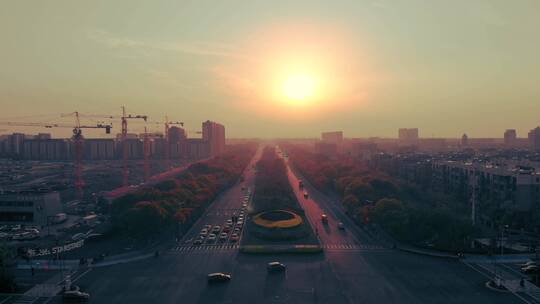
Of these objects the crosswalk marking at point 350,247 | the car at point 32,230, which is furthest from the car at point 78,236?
the crosswalk marking at point 350,247

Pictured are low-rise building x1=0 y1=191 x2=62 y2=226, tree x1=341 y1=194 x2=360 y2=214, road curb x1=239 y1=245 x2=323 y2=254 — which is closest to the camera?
road curb x1=239 y1=245 x2=323 y2=254

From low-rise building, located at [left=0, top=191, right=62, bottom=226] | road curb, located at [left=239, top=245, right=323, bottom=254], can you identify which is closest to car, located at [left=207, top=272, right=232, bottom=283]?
road curb, located at [left=239, top=245, right=323, bottom=254]

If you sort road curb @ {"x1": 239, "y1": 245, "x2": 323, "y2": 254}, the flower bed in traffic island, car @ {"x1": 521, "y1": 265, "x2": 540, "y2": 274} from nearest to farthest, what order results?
1. car @ {"x1": 521, "y1": 265, "x2": 540, "y2": 274}
2. road curb @ {"x1": 239, "y1": 245, "x2": 323, "y2": 254}
3. the flower bed in traffic island

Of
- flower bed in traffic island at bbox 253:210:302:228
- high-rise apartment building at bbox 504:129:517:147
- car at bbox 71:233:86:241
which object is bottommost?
car at bbox 71:233:86:241

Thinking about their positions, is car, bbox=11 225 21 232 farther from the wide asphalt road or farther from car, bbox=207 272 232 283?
car, bbox=207 272 232 283

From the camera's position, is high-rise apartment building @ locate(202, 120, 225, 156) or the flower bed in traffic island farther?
high-rise apartment building @ locate(202, 120, 225, 156)

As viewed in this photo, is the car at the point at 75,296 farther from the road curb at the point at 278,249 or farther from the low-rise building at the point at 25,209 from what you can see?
the low-rise building at the point at 25,209

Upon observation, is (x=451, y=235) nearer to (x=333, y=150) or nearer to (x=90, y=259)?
(x=90, y=259)
